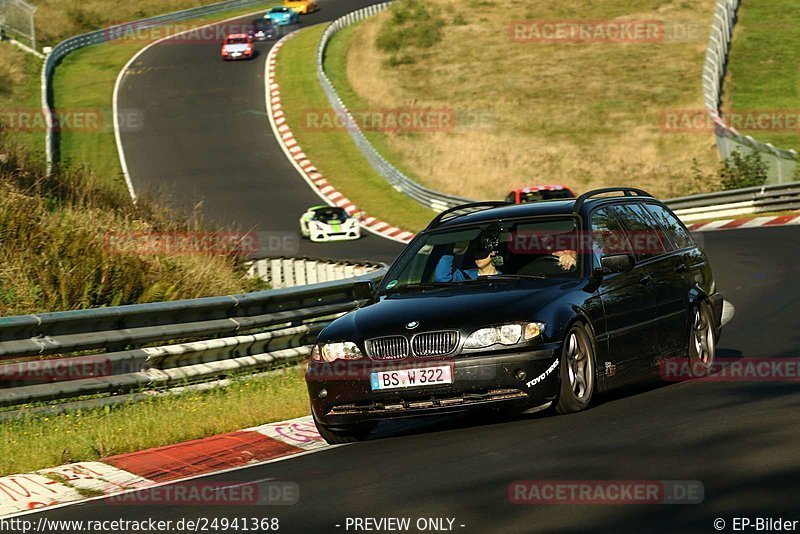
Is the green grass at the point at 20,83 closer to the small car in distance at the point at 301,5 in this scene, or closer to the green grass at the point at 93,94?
the green grass at the point at 93,94

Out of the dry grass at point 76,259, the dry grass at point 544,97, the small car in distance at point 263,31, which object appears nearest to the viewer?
the dry grass at point 76,259

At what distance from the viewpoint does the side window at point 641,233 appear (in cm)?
1061

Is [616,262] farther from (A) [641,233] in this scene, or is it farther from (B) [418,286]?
(B) [418,286]

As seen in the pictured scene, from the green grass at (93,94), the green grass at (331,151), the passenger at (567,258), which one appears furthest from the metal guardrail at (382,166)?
the passenger at (567,258)

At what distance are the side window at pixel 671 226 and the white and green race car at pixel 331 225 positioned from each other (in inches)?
853

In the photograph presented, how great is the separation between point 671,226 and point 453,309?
3233 mm

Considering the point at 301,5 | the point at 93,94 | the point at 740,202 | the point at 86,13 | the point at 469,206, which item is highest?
the point at 86,13

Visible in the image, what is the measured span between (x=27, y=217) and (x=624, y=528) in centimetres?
983

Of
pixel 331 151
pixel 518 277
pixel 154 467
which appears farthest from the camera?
pixel 331 151

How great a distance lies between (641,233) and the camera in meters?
10.8
